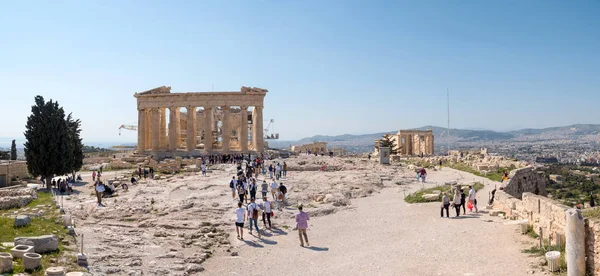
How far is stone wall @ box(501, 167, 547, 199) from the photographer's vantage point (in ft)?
72.1

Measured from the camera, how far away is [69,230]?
14.7m

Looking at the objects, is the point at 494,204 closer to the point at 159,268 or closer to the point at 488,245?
the point at 488,245

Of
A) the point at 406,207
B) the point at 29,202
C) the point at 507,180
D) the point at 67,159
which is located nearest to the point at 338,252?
the point at 406,207

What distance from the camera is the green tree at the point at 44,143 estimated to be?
30.1m

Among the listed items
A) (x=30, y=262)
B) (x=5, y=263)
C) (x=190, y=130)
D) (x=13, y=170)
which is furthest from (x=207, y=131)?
(x=5, y=263)

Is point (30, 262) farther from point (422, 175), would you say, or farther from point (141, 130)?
point (141, 130)

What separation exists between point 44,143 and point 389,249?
83.7 ft

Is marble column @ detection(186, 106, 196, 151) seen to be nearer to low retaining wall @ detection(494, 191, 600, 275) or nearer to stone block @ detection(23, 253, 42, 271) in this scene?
low retaining wall @ detection(494, 191, 600, 275)

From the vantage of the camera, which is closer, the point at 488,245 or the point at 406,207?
the point at 488,245

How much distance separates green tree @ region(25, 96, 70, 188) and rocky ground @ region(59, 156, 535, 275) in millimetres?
6656

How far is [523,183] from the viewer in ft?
76.5

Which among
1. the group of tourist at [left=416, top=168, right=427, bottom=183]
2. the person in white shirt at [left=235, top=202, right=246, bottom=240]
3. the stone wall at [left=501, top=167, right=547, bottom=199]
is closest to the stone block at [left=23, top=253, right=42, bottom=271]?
the person in white shirt at [left=235, top=202, right=246, bottom=240]

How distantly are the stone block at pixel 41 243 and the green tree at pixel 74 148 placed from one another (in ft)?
70.0

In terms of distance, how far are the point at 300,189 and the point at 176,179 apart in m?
9.92
